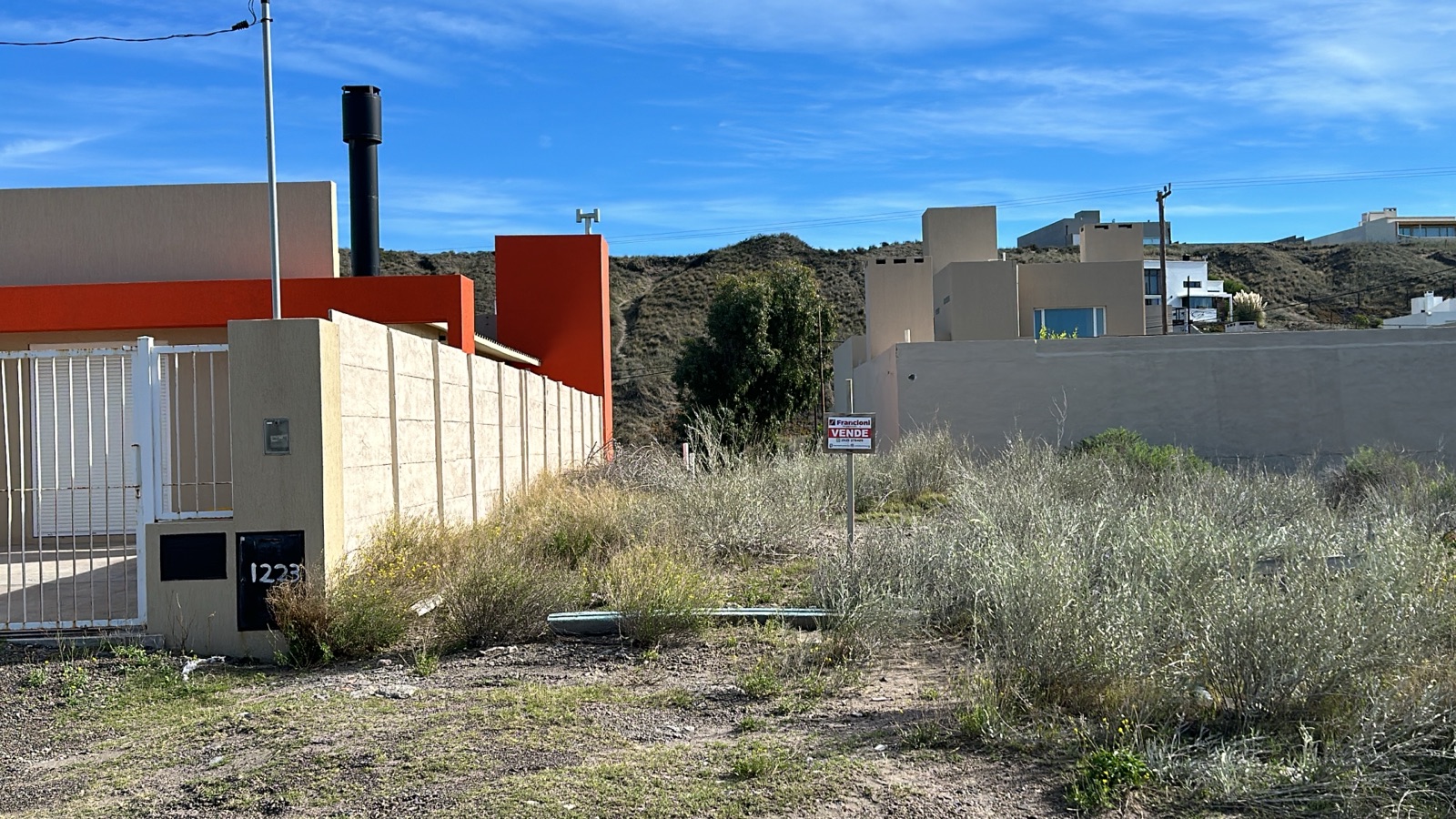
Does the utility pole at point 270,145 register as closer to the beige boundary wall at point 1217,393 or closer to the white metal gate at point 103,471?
the white metal gate at point 103,471

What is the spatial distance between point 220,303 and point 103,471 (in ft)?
10.5

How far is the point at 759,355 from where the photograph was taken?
38812 millimetres

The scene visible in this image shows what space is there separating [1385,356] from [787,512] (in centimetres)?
1974

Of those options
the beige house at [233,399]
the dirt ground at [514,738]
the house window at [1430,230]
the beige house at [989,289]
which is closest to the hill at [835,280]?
the beige house at [989,289]

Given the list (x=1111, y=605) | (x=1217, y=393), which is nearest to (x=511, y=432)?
(x=1111, y=605)

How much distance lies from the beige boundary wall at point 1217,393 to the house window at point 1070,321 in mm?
4285

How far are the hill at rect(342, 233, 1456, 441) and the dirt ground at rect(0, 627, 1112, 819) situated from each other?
4627 cm

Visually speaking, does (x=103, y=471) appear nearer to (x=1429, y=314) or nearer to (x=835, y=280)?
(x=1429, y=314)

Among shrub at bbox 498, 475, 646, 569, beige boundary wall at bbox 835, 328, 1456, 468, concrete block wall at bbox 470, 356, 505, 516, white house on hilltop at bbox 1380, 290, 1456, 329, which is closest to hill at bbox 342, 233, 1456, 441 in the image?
white house on hilltop at bbox 1380, 290, 1456, 329

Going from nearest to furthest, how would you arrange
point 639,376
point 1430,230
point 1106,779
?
point 1106,779 → point 639,376 → point 1430,230

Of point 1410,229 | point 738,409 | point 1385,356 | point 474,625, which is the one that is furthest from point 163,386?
point 1410,229

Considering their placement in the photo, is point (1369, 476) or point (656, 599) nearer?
point (656, 599)

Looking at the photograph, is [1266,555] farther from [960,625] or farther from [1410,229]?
[1410,229]

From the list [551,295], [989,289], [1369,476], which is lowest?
[1369,476]
